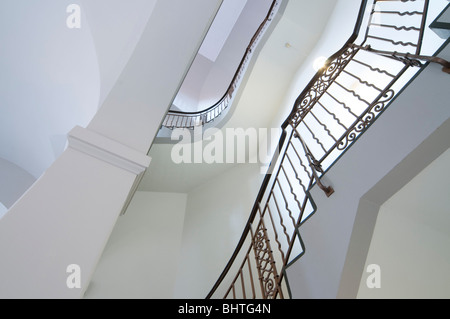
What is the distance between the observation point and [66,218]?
1.23 meters

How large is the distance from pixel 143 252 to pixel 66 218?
12.4 ft

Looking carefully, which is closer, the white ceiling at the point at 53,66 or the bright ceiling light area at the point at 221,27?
the white ceiling at the point at 53,66

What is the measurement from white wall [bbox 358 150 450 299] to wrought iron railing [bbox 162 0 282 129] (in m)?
4.42

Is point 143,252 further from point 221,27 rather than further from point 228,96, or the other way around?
point 221,27

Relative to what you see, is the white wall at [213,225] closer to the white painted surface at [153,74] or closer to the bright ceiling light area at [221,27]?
the white painted surface at [153,74]

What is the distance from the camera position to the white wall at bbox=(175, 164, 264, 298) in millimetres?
4223

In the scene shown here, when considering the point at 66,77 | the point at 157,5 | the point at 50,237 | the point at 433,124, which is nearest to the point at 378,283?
the point at 433,124

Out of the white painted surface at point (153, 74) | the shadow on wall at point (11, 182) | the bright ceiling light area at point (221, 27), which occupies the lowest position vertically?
the white painted surface at point (153, 74)

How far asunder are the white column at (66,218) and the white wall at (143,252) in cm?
335

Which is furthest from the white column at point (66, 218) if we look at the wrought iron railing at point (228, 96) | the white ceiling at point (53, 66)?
the wrought iron railing at point (228, 96)

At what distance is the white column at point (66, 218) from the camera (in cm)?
104

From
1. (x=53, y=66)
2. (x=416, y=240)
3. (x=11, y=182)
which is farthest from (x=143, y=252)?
(x=416, y=240)

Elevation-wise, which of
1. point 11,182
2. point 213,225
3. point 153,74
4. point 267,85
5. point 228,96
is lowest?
point 153,74
